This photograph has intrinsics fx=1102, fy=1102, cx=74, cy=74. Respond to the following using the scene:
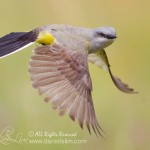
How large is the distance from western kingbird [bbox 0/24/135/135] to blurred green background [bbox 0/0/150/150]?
53 cm

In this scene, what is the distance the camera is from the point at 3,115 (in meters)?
7.32

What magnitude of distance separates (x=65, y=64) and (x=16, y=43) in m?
0.60

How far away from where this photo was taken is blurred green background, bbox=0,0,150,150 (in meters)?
7.36

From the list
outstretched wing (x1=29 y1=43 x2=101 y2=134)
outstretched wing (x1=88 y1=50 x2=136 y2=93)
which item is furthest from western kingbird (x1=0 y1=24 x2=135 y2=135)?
outstretched wing (x1=88 y1=50 x2=136 y2=93)

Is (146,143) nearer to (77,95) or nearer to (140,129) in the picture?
(140,129)

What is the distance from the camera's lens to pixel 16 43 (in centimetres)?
726

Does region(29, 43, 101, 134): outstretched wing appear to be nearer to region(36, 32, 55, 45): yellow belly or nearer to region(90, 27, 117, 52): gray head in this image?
region(36, 32, 55, 45): yellow belly

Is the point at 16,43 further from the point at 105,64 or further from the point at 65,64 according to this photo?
the point at 105,64

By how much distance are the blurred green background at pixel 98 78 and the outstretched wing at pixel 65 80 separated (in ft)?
1.76

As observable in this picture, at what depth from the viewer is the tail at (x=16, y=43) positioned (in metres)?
7.14
